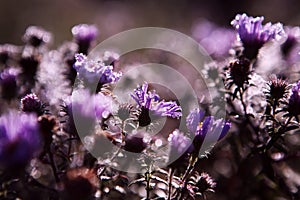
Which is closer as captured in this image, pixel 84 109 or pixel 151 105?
pixel 84 109

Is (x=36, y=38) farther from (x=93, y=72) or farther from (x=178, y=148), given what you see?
(x=178, y=148)

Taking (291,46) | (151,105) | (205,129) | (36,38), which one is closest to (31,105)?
(151,105)

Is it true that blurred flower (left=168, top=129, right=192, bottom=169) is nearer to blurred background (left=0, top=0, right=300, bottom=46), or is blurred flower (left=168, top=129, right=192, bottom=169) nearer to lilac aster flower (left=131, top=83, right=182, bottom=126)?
lilac aster flower (left=131, top=83, right=182, bottom=126)

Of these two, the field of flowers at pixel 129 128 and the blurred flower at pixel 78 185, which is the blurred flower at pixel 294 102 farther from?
the blurred flower at pixel 78 185

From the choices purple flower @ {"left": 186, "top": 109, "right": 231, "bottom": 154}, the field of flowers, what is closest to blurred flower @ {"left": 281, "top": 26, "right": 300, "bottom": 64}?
the field of flowers

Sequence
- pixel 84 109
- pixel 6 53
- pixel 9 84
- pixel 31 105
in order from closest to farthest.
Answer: pixel 84 109
pixel 31 105
pixel 9 84
pixel 6 53

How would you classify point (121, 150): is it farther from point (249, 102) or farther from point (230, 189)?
point (230, 189)
